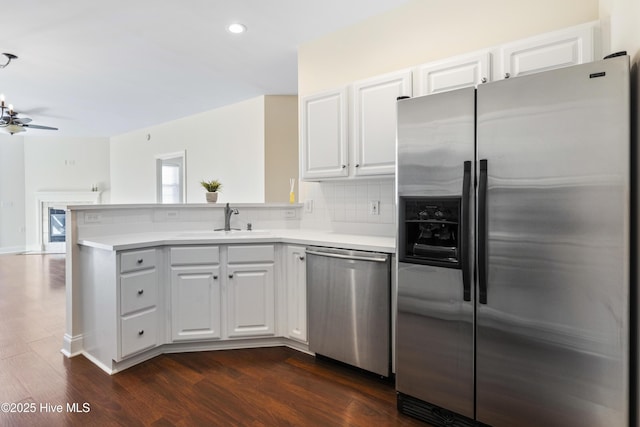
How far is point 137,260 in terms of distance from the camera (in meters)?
2.38

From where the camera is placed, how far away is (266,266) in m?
2.66

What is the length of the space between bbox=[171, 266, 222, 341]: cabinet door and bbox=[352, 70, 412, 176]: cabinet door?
1.43m

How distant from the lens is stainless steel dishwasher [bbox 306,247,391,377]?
6.88ft

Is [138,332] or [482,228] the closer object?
[482,228]

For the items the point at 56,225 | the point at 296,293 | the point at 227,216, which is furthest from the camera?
the point at 56,225


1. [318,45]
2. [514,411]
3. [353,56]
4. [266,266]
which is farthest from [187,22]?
[514,411]

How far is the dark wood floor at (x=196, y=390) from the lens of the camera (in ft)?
6.01

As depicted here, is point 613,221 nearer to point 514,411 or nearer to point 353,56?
point 514,411

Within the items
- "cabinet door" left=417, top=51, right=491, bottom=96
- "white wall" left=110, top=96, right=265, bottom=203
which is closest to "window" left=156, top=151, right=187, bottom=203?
"white wall" left=110, top=96, right=265, bottom=203

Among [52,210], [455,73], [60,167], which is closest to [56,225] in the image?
[52,210]

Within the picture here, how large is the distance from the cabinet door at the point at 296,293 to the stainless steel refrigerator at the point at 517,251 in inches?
34.8

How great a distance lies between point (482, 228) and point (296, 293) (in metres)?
1.50

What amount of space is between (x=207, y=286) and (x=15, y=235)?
815cm

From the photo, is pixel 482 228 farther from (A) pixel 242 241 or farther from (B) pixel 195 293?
(B) pixel 195 293
